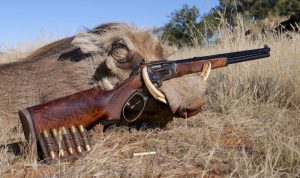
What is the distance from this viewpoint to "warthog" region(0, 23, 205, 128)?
13.6 ft

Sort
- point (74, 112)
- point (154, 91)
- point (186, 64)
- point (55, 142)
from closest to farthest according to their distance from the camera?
1. point (55, 142)
2. point (74, 112)
3. point (154, 91)
4. point (186, 64)

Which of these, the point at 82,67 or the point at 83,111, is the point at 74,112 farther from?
the point at 82,67

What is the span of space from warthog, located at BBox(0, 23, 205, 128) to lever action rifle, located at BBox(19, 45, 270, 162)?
0.15 metres

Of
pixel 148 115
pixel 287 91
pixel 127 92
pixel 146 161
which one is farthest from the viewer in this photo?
→ pixel 287 91

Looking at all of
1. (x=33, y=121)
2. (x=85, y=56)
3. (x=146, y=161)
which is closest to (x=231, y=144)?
(x=146, y=161)

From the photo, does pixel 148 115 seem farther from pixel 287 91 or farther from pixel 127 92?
pixel 287 91

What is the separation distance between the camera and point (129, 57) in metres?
4.14

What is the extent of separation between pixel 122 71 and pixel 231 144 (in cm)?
121

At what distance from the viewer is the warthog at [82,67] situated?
4.16 metres

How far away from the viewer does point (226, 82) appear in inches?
215

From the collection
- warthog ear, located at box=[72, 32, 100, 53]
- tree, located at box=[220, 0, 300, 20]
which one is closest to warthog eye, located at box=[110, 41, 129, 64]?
warthog ear, located at box=[72, 32, 100, 53]

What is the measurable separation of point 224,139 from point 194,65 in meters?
0.73

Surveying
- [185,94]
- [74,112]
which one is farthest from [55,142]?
[185,94]

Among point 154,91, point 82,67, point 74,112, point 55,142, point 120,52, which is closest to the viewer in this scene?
point 55,142
